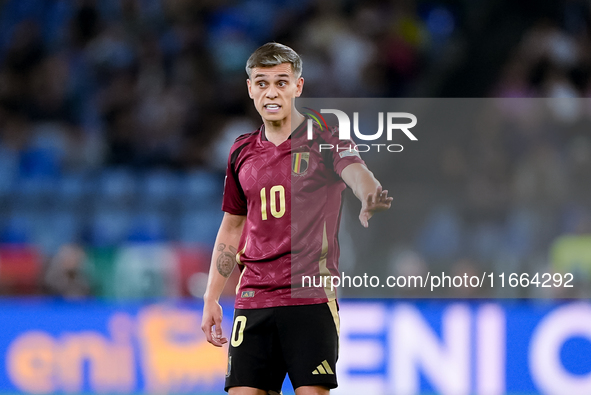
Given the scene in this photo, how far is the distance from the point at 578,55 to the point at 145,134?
4468 millimetres

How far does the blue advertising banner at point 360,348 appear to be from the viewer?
18.9ft

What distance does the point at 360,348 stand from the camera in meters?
5.91

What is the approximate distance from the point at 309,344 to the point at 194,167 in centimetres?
483

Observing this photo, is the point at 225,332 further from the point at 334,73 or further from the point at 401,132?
the point at 334,73

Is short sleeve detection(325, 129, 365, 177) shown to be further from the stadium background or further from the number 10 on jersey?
the stadium background

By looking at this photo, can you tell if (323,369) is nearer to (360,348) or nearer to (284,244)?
(284,244)

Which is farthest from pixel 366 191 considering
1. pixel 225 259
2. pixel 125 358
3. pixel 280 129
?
pixel 125 358

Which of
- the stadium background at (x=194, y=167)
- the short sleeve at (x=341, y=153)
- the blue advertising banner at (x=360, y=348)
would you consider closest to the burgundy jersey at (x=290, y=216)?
the short sleeve at (x=341, y=153)

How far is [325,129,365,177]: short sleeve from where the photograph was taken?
132 inches

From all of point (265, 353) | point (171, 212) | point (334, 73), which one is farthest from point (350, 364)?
point (334, 73)

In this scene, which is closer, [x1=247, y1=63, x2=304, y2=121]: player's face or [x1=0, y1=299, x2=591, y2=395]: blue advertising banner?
[x1=247, y1=63, x2=304, y2=121]: player's face

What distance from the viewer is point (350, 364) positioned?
588 centimetres

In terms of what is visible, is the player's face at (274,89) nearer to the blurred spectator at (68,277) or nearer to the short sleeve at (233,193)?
the short sleeve at (233,193)

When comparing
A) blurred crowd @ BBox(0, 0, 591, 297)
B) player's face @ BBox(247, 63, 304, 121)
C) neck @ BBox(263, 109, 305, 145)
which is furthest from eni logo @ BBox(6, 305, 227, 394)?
player's face @ BBox(247, 63, 304, 121)
